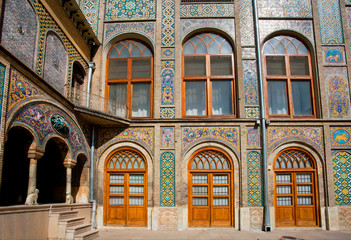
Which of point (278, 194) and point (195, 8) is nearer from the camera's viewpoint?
point (278, 194)

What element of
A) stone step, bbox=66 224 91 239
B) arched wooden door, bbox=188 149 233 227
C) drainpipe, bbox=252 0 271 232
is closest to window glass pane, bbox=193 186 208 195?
arched wooden door, bbox=188 149 233 227

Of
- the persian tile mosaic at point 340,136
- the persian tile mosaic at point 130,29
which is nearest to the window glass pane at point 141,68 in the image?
the persian tile mosaic at point 130,29

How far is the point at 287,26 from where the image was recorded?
13.3 meters

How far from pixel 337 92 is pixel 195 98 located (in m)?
5.60

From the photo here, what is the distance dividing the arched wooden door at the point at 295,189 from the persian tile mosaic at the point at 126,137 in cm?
493

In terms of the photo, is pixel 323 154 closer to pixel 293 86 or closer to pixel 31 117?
pixel 293 86

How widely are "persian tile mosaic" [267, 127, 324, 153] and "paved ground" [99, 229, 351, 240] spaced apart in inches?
119

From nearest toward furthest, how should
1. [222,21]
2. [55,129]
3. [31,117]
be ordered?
[31,117] < [55,129] < [222,21]

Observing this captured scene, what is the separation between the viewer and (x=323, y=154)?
1222 centimetres

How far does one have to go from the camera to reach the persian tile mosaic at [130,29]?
1326 cm

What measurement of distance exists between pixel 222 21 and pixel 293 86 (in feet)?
13.0

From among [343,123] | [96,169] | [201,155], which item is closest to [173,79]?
[201,155]

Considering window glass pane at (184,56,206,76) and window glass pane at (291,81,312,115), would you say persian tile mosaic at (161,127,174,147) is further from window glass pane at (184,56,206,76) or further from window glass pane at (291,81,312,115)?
window glass pane at (291,81,312,115)

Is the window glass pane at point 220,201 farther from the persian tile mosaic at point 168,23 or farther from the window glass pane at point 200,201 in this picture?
the persian tile mosaic at point 168,23
